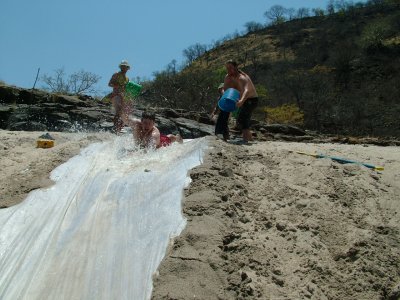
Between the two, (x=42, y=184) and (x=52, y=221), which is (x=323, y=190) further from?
(x=42, y=184)

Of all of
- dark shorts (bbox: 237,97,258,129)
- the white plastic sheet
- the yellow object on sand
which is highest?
dark shorts (bbox: 237,97,258,129)

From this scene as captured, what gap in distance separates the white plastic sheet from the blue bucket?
5.26 feet

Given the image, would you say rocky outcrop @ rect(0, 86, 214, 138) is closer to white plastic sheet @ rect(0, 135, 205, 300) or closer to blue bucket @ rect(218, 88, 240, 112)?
blue bucket @ rect(218, 88, 240, 112)

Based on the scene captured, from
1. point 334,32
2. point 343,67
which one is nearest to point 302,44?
point 334,32

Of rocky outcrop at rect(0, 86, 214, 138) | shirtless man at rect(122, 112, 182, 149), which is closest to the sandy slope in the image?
shirtless man at rect(122, 112, 182, 149)

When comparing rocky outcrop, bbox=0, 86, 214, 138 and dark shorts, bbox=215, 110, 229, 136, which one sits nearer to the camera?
dark shorts, bbox=215, 110, 229, 136

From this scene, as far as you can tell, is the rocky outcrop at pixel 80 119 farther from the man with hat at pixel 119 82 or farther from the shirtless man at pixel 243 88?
the shirtless man at pixel 243 88

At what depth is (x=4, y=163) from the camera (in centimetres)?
493

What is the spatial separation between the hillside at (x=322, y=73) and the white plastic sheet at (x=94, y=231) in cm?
Answer: 1727

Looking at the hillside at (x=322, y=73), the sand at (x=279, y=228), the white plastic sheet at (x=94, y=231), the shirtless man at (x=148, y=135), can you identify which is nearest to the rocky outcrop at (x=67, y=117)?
the shirtless man at (x=148, y=135)

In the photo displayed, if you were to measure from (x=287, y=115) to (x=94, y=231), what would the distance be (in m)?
24.9

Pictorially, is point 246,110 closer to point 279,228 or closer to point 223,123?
point 223,123

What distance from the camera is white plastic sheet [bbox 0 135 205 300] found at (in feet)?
8.71

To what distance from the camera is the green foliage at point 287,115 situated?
26180mm
